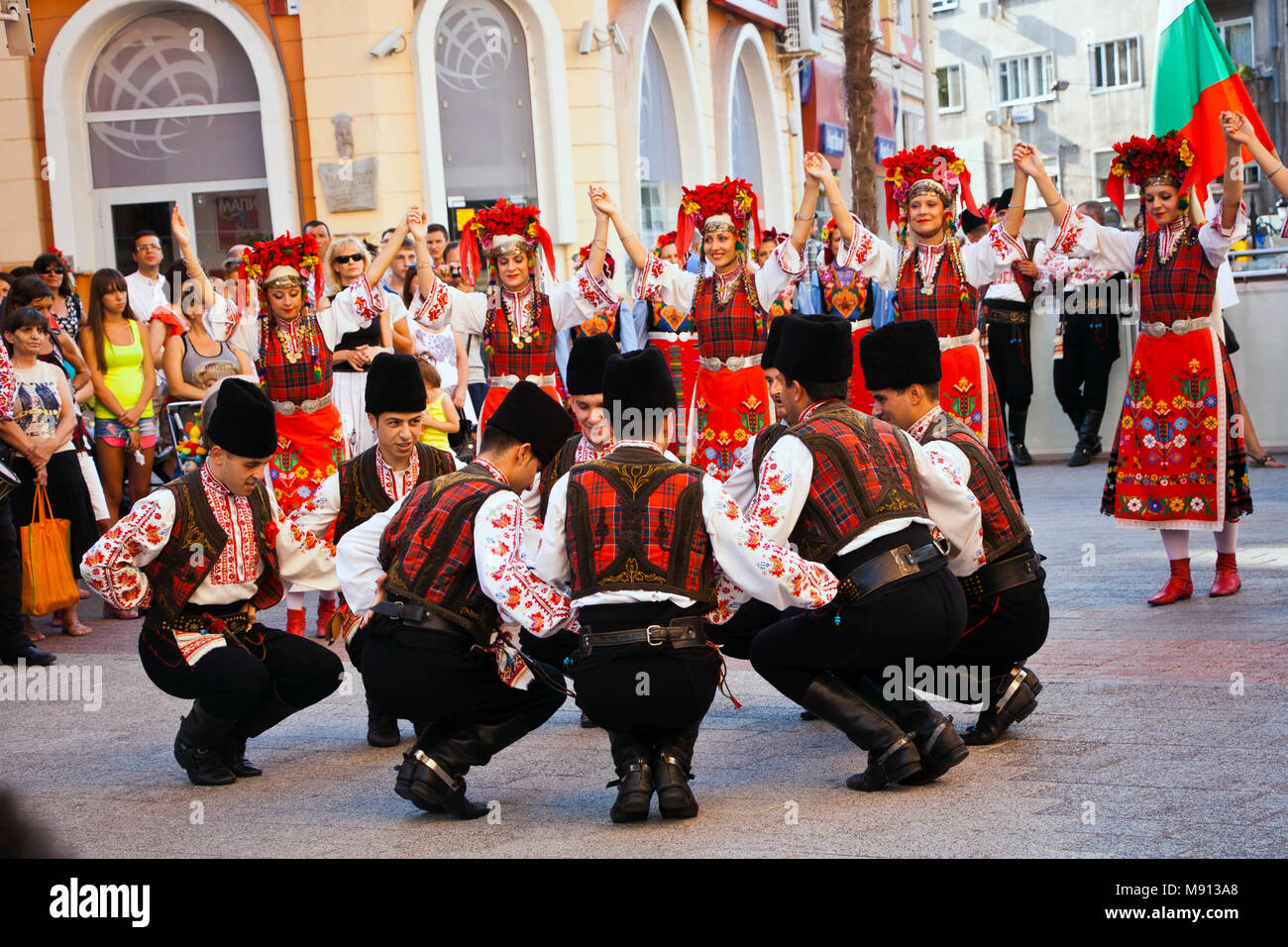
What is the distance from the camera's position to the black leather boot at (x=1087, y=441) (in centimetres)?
1330

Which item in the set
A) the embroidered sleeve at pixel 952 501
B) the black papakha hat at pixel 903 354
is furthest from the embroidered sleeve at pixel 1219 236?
the embroidered sleeve at pixel 952 501

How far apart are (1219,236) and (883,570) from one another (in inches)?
139

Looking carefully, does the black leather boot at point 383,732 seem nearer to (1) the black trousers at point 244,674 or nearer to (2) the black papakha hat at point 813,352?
(1) the black trousers at point 244,674

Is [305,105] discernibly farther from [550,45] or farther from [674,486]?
[674,486]

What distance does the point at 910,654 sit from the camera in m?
4.70

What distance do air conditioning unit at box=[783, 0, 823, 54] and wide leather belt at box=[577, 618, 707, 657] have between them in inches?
751

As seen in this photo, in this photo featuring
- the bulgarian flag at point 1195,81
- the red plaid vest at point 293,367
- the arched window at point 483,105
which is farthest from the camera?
the arched window at point 483,105

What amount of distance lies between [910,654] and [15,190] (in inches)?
503

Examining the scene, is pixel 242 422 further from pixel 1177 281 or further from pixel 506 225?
pixel 1177 281

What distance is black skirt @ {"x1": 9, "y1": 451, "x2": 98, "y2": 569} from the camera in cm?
834

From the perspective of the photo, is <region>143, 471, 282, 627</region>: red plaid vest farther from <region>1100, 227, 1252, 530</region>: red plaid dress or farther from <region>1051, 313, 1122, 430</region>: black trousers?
<region>1051, 313, 1122, 430</region>: black trousers

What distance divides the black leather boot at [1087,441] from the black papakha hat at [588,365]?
7900mm

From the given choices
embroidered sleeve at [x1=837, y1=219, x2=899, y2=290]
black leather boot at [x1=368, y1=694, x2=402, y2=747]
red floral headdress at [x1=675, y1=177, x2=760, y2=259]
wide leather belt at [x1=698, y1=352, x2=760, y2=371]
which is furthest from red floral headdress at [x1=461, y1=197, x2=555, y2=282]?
black leather boot at [x1=368, y1=694, x2=402, y2=747]
